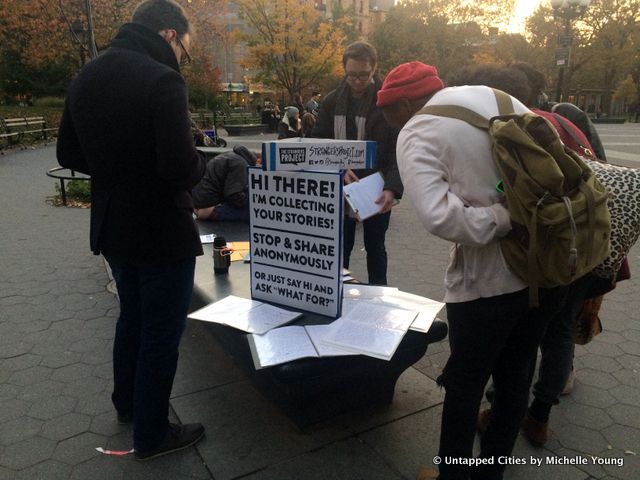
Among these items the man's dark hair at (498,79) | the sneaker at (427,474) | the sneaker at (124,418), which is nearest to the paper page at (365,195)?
the man's dark hair at (498,79)

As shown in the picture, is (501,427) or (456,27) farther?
(456,27)

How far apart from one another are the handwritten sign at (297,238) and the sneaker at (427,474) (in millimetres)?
838

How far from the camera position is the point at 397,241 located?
6602mm

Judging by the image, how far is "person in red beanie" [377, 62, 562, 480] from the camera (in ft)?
5.65

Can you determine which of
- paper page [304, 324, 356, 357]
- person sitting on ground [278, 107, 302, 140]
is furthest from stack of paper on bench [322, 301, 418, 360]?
person sitting on ground [278, 107, 302, 140]

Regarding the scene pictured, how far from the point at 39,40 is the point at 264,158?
22.4 meters

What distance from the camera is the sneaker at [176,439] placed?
95.7 inches

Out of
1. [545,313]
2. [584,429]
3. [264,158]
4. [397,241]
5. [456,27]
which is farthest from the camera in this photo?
[456,27]

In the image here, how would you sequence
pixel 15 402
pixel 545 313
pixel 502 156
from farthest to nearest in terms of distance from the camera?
pixel 15 402 < pixel 545 313 < pixel 502 156

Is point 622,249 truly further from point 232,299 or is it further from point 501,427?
point 232,299

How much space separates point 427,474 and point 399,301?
926mm

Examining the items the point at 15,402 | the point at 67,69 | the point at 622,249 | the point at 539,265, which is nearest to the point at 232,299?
the point at 15,402

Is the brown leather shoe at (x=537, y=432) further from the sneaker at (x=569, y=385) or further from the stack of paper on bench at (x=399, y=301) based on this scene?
the stack of paper on bench at (x=399, y=301)

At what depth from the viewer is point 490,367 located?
6.28 feet
